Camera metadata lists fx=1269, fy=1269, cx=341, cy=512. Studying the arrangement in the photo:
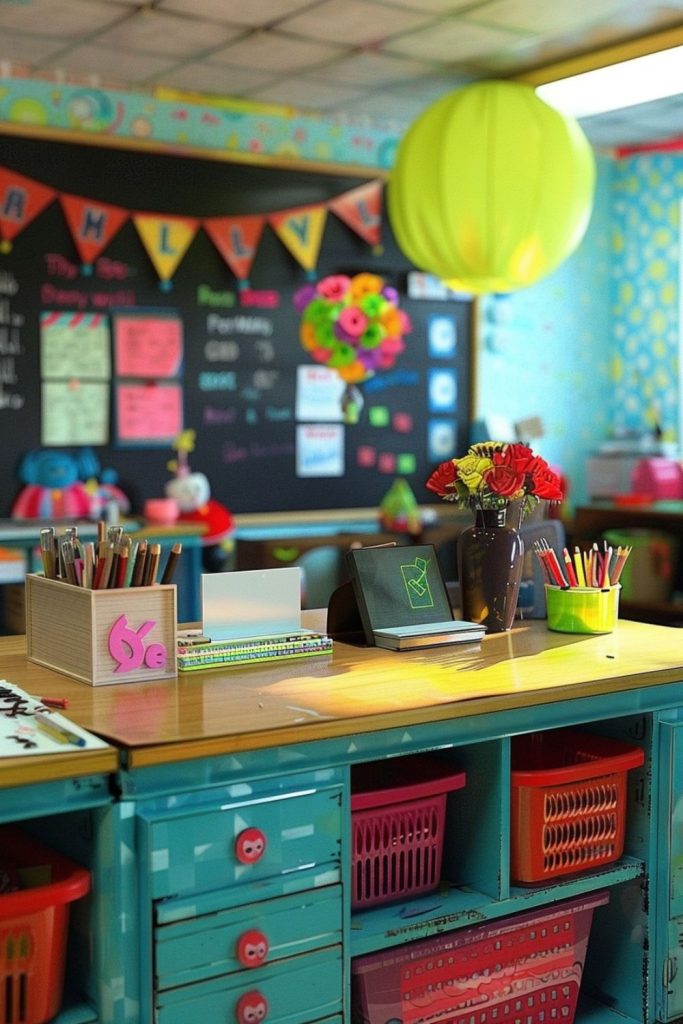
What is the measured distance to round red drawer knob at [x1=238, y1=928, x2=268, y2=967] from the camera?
6.46 ft

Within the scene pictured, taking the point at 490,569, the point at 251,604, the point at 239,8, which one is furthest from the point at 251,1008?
the point at 239,8

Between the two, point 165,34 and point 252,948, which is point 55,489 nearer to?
point 165,34

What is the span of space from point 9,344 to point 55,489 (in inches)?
24.9

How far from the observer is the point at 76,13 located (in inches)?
177

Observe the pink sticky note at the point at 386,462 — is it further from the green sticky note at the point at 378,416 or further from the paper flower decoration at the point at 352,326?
the paper flower decoration at the point at 352,326

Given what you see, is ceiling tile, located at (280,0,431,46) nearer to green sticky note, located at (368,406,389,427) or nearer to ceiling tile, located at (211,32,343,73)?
ceiling tile, located at (211,32,343,73)

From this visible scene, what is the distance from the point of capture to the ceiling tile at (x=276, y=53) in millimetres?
4816

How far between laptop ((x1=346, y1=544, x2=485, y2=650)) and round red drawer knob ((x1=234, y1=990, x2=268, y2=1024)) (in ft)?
2.65

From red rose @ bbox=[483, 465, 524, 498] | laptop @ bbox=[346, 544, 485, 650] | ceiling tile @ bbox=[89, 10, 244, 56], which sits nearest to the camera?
laptop @ bbox=[346, 544, 485, 650]

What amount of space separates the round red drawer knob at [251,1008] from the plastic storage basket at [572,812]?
0.62 meters

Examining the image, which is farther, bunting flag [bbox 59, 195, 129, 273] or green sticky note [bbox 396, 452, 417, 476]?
green sticky note [bbox 396, 452, 417, 476]

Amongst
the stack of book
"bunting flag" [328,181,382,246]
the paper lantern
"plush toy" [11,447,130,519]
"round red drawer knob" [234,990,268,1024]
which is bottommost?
"round red drawer knob" [234,990,268,1024]

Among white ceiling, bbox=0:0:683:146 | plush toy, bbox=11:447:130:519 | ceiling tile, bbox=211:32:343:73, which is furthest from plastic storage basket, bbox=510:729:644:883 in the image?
ceiling tile, bbox=211:32:343:73

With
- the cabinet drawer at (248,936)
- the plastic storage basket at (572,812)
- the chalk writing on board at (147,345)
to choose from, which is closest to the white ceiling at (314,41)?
the chalk writing on board at (147,345)
